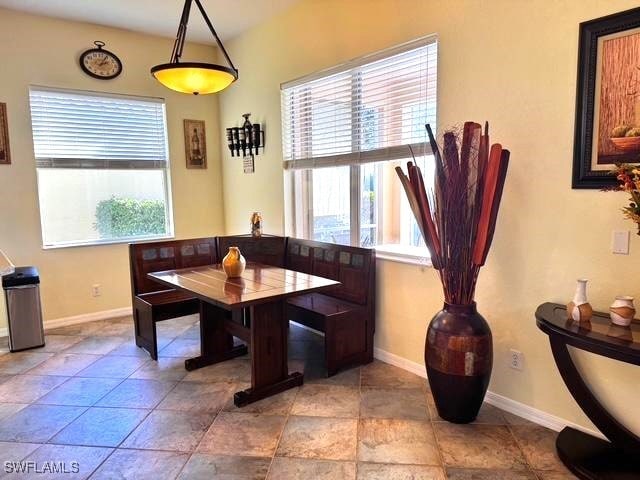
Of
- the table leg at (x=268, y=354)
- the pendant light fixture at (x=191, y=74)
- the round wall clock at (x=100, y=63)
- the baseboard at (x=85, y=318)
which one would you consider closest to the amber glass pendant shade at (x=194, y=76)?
the pendant light fixture at (x=191, y=74)

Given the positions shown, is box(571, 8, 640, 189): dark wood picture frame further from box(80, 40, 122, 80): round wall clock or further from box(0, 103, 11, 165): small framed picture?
box(0, 103, 11, 165): small framed picture

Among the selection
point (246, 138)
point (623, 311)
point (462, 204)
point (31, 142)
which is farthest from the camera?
point (246, 138)

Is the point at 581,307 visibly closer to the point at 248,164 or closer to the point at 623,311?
the point at 623,311

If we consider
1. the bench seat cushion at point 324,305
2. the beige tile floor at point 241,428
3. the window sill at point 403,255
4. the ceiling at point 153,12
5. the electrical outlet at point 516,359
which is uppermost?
the ceiling at point 153,12

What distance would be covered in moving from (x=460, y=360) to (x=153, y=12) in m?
3.98

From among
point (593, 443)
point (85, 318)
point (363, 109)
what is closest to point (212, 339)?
point (85, 318)

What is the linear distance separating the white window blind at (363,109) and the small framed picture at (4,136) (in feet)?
8.32

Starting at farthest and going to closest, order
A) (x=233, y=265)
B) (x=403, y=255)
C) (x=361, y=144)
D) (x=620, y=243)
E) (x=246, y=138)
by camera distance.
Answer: (x=246, y=138) → (x=361, y=144) → (x=403, y=255) → (x=233, y=265) → (x=620, y=243)

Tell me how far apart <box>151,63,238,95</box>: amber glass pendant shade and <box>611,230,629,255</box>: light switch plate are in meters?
2.36

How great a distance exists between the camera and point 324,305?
341 cm

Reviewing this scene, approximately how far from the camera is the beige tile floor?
2.17m

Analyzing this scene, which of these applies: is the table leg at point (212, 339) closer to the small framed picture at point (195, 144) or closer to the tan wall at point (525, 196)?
the tan wall at point (525, 196)

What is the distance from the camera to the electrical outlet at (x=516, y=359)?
2609mm

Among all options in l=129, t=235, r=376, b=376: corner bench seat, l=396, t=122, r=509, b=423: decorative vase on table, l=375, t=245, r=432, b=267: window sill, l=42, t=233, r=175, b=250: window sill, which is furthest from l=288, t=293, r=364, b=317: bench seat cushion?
l=42, t=233, r=175, b=250: window sill
